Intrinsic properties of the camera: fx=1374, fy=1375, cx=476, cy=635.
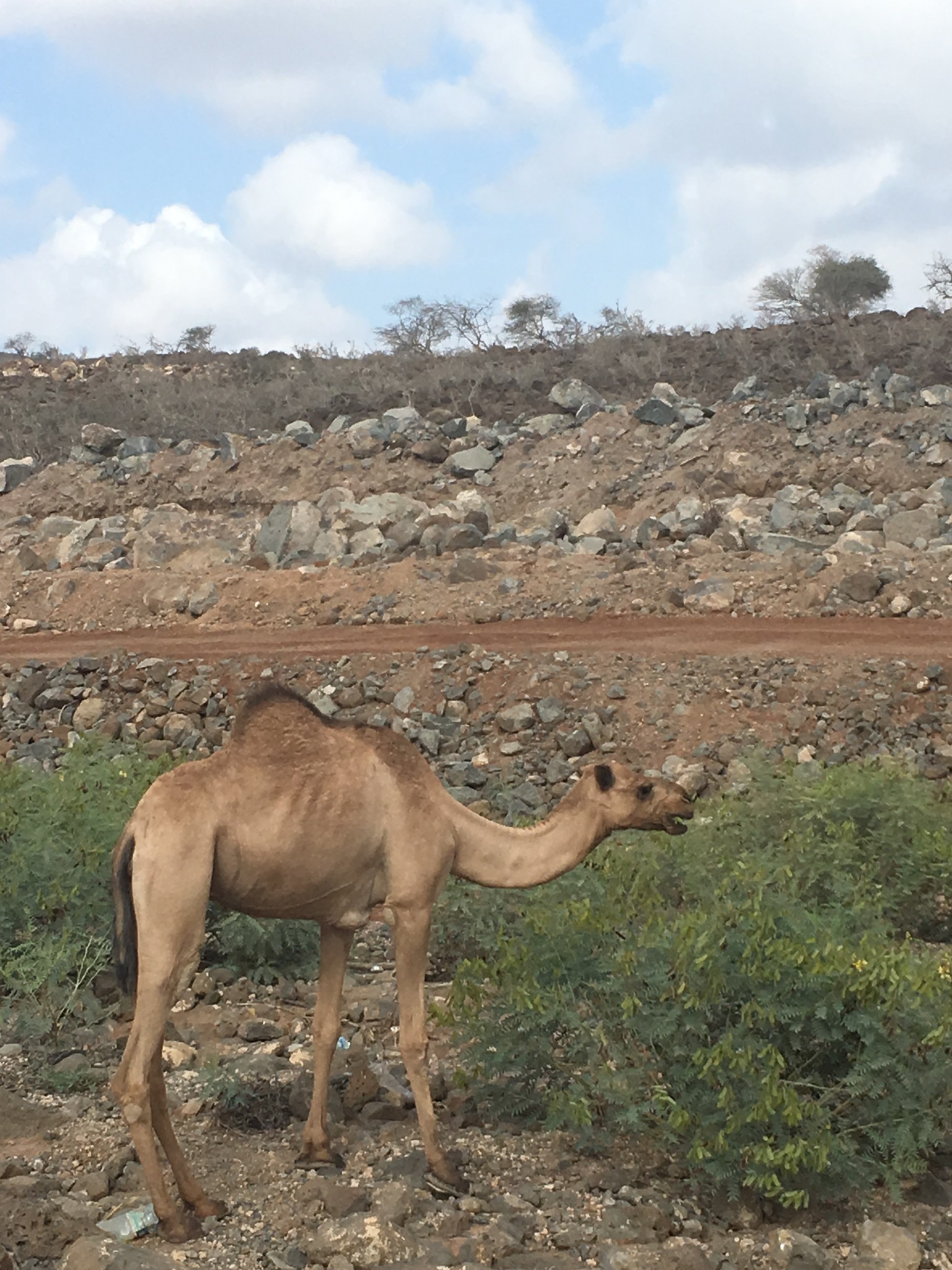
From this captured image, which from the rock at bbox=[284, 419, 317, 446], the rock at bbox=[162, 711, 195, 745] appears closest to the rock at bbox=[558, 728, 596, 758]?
the rock at bbox=[162, 711, 195, 745]

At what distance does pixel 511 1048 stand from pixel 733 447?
19.6 m

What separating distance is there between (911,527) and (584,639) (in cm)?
596

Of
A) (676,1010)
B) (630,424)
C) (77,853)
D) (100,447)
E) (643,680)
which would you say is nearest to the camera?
(676,1010)

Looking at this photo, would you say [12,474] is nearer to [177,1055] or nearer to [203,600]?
[203,600]

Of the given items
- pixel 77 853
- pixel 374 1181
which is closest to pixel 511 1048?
pixel 374 1181

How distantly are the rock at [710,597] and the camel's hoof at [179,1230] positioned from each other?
12074 mm

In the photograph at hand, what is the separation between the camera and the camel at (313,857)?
5051mm

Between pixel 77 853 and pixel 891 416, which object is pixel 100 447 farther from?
pixel 77 853

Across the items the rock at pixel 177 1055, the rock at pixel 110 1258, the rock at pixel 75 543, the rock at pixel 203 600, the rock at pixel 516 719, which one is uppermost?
the rock at pixel 75 543

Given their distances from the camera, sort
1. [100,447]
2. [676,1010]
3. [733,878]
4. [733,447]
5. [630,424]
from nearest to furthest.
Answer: [676,1010]
[733,878]
[733,447]
[630,424]
[100,447]

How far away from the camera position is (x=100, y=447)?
1145 inches

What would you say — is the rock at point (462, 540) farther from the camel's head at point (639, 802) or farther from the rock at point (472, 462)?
the camel's head at point (639, 802)

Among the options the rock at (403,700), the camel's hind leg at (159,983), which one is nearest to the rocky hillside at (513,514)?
the rock at (403,700)

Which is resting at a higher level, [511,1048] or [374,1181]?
[511,1048]
